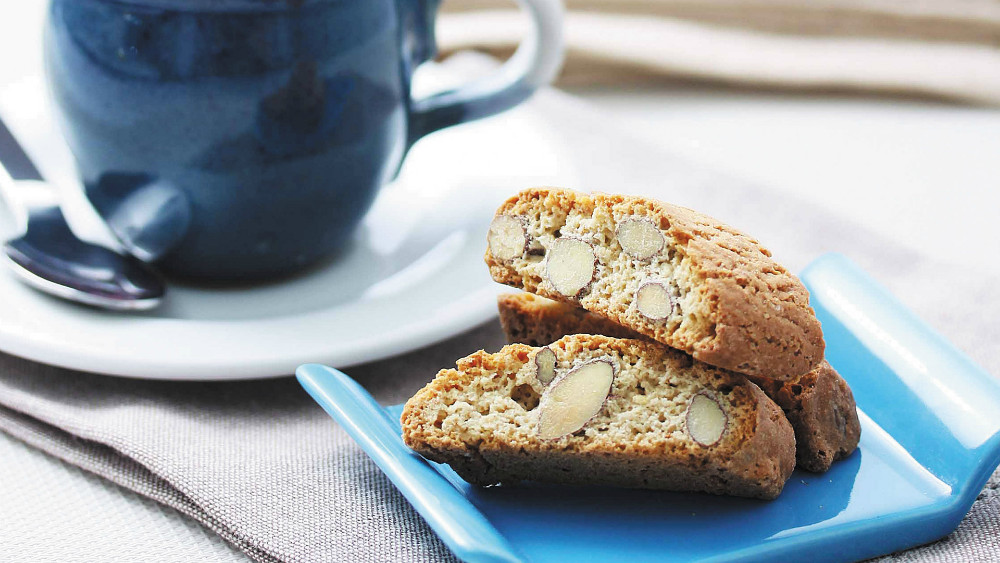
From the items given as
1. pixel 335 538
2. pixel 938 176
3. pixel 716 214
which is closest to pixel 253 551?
pixel 335 538

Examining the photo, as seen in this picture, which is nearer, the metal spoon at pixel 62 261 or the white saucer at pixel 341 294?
the white saucer at pixel 341 294

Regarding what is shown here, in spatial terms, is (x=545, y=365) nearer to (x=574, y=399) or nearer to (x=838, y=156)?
(x=574, y=399)

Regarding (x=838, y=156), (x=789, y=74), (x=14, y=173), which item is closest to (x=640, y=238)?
(x=14, y=173)

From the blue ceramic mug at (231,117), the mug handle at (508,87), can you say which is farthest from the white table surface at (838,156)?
the mug handle at (508,87)

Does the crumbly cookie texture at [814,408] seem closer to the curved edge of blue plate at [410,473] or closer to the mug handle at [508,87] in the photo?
the curved edge of blue plate at [410,473]

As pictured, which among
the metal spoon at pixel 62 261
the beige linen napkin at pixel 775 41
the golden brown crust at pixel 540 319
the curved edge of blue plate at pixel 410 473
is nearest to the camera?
the curved edge of blue plate at pixel 410 473

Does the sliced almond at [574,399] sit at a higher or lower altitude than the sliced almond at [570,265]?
lower

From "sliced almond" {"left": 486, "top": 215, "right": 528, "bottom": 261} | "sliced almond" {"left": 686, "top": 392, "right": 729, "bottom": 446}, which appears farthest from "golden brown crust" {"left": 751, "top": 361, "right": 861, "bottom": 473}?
"sliced almond" {"left": 486, "top": 215, "right": 528, "bottom": 261}

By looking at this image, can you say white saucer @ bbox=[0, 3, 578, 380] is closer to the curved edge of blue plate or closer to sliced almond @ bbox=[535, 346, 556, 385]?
A: the curved edge of blue plate
